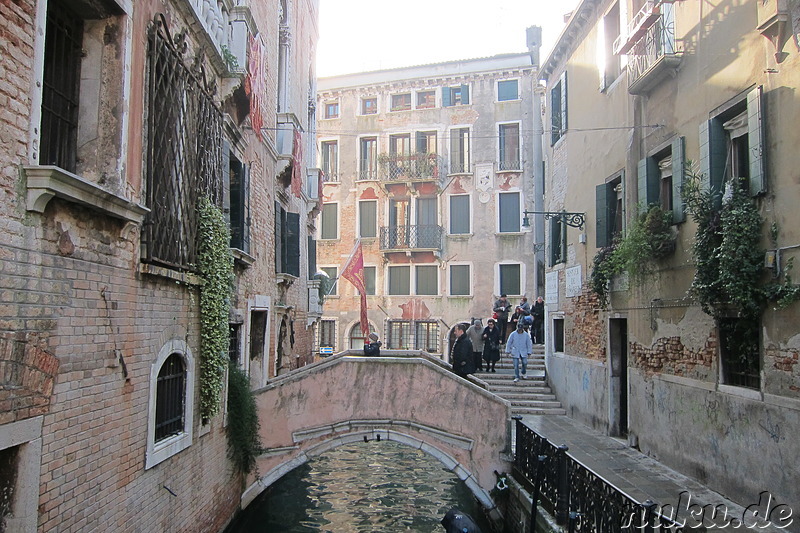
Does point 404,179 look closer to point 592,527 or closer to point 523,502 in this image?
point 523,502

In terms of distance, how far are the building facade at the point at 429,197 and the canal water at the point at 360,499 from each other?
10.2m

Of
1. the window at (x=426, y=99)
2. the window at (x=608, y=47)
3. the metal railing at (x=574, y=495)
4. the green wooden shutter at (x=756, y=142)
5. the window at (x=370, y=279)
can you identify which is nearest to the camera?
the metal railing at (x=574, y=495)

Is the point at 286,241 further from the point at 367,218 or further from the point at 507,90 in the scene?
the point at 507,90

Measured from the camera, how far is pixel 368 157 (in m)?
28.4

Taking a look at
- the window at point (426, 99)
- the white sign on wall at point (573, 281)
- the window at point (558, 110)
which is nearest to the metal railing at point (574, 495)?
the white sign on wall at point (573, 281)

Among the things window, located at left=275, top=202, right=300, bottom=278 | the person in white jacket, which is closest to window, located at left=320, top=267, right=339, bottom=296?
window, located at left=275, top=202, right=300, bottom=278

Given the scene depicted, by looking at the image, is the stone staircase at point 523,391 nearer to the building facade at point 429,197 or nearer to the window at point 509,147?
the building facade at point 429,197

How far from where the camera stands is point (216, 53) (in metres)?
8.82

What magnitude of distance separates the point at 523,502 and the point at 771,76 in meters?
6.52

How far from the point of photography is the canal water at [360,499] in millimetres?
11953

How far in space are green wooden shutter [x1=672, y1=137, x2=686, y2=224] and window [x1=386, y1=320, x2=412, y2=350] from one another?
58.9 ft

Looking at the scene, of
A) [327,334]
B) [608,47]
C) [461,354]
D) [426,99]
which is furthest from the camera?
[327,334]

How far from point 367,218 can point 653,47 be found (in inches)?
732

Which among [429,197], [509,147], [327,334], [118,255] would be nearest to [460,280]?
[429,197]
